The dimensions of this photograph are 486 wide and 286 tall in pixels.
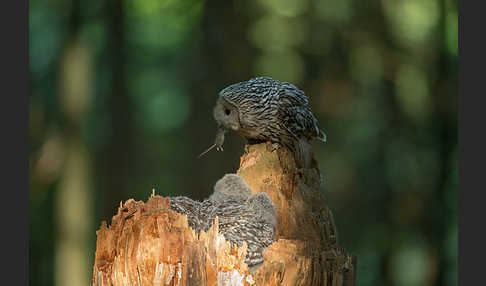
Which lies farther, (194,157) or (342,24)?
(342,24)

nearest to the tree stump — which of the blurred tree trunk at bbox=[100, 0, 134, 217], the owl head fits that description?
the owl head

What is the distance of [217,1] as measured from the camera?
2279mm

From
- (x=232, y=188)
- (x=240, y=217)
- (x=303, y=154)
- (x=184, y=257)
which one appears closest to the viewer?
(x=184, y=257)

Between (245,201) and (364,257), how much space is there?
2.24ft

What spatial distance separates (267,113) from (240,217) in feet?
1.39

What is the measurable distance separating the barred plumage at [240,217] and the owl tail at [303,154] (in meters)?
0.26

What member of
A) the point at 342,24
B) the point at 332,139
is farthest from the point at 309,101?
the point at 342,24

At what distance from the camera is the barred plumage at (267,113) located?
83.9 inches

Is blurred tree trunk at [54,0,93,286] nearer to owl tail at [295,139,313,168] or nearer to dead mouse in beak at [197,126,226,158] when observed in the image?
dead mouse in beak at [197,126,226,158]

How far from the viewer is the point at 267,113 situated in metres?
2.14

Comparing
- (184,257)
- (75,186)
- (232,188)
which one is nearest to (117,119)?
(75,186)

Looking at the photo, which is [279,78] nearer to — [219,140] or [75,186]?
[219,140]

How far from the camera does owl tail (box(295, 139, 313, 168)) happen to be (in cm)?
221

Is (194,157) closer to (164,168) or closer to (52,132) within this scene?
(164,168)
